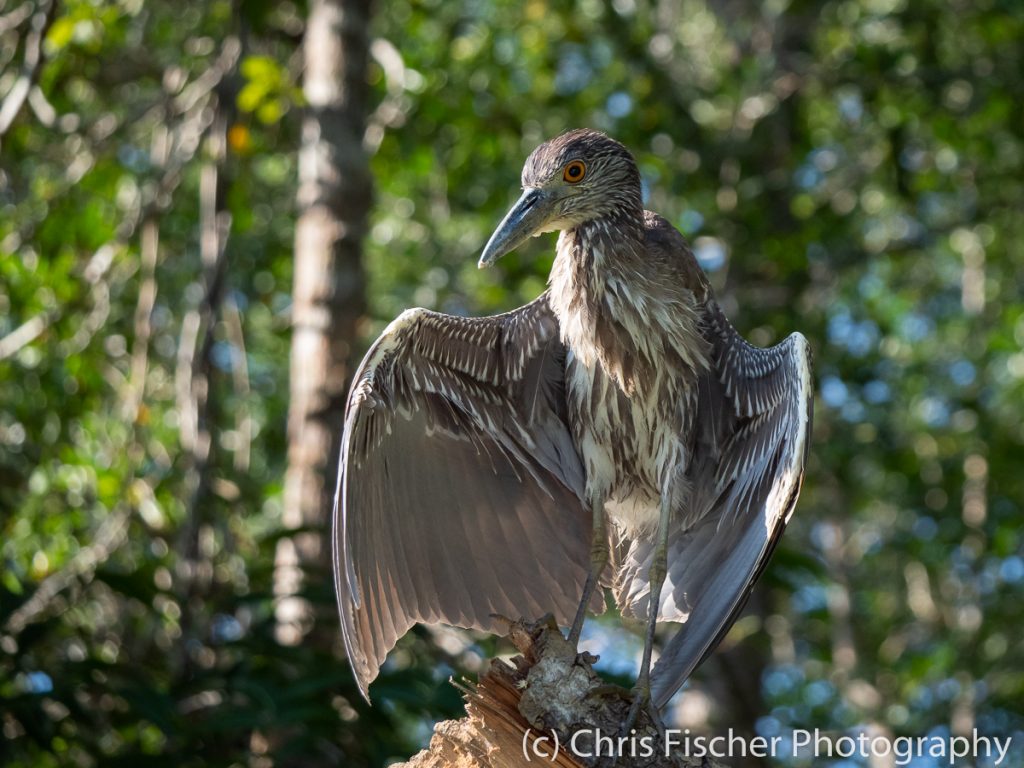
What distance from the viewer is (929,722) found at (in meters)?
8.24

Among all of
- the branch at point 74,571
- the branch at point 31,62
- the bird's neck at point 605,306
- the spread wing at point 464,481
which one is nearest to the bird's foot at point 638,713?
the spread wing at point 464,481

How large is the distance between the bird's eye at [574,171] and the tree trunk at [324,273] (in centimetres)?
174

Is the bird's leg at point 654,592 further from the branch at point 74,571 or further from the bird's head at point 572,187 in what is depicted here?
the branch at point 74,571

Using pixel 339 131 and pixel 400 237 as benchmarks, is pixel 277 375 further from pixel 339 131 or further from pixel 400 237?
pixel 339 131

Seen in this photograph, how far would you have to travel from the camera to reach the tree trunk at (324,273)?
5594 mm

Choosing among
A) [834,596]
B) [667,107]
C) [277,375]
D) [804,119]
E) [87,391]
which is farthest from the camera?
[834,596]

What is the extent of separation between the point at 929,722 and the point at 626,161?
210 inches

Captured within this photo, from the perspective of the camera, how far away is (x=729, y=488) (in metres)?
4.38

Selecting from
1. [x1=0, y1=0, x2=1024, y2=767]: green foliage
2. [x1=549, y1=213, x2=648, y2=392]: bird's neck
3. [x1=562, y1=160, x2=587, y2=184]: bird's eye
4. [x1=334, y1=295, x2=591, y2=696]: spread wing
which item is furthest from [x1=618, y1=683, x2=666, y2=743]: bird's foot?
[x1=562, y1=160, x2=587, y2=184]: bird's eye

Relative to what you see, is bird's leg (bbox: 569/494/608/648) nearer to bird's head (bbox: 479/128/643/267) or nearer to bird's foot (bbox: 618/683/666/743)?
bird's foot (bbox: 618/683/666/743)

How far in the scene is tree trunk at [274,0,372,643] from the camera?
5.59 meters

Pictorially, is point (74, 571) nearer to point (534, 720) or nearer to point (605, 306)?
point (605, 306)

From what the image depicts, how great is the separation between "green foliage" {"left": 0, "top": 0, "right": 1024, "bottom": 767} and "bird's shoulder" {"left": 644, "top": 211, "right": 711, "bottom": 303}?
5.75ft

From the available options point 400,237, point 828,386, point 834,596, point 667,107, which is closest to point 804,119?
point 667,107
